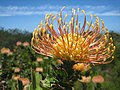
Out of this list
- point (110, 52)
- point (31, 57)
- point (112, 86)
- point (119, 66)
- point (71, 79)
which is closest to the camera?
point (71, 79)

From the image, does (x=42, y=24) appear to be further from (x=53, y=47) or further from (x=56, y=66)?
(x=56, y=66)

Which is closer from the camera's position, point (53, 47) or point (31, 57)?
point (53, 47)

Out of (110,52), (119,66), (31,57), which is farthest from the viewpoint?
(31,57)

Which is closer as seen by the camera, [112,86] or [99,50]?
[99,50]

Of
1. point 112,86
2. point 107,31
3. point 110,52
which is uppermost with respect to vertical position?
point 107,31

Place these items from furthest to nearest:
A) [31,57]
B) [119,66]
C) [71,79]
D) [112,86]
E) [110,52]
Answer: [31,57] < [119,66] < [112,86] < [110,52] < [71,79]

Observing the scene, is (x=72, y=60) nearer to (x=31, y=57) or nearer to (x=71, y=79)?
(x=71, y=79)

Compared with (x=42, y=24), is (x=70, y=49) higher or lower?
lower

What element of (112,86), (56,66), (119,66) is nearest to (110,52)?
(56,66)

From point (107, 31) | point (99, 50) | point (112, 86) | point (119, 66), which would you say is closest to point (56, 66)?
point (99, 50)
